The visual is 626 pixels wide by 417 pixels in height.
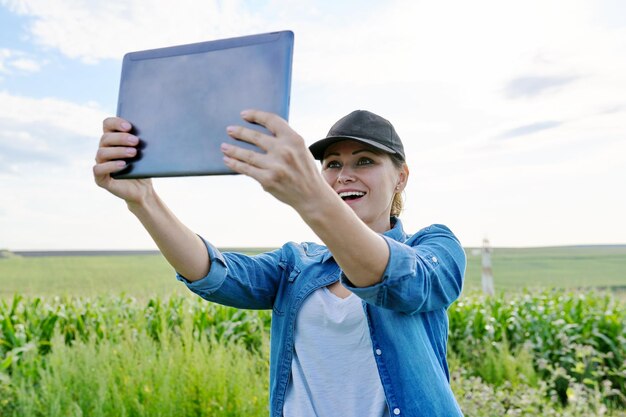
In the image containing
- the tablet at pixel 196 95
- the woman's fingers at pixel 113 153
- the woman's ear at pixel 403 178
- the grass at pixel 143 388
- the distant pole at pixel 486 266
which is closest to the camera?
the tablet at pixel 196 95

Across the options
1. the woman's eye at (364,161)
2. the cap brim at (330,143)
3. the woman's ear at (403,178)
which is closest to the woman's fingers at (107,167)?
the cap brim at (330,143)

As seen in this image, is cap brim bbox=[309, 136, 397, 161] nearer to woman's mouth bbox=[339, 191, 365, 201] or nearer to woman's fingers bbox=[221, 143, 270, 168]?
woman's mouth bbox=[339, 191, 365, 201]

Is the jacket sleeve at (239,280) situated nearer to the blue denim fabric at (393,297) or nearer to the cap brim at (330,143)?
the blue denim fabric at (393,297)

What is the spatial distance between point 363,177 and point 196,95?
0.65 m

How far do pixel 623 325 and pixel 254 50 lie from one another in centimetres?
585

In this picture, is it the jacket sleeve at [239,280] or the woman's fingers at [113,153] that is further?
Result: the jacket sleeve at [239,280]

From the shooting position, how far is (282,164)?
1.31 m

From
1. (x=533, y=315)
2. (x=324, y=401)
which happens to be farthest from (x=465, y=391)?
(x=324, y=401)

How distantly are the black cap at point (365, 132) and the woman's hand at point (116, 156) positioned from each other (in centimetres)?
62

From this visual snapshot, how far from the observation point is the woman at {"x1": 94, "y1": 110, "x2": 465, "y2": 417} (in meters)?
1.38

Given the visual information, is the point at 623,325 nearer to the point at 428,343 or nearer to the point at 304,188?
the point at 428,343

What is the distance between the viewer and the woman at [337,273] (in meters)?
1.38

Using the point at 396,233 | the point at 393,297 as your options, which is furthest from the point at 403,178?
the point at 393,297

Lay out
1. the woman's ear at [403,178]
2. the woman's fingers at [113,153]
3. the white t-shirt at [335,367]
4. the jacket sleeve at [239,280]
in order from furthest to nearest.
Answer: the woman's ear at [403,178]
the jacket sleeve at [239,280]
the white t-shirt at [335,367]
the woman's fingers at [113,153]
